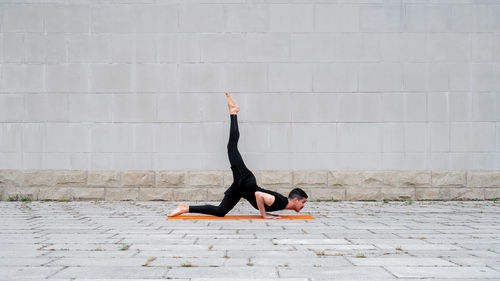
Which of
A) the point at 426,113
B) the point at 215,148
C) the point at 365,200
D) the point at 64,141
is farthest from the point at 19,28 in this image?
the point at 426,113

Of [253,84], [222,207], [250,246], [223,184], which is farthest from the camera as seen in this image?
[253,84]

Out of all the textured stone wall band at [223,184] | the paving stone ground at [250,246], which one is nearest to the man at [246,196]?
the paving stone ground at [250,246]

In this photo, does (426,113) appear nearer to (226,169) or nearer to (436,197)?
(436,197)

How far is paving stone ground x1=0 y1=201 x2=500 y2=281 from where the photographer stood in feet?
11.2

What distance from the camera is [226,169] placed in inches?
366

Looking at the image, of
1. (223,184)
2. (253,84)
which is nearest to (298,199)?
(223,184)

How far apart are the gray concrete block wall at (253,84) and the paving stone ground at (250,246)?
2.07m

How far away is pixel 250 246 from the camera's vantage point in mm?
4508

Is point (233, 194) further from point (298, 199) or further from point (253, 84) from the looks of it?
point (253, 84)

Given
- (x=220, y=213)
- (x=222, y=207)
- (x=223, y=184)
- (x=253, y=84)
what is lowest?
(x=220, y=213)

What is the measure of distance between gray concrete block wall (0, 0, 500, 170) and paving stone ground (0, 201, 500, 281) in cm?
207

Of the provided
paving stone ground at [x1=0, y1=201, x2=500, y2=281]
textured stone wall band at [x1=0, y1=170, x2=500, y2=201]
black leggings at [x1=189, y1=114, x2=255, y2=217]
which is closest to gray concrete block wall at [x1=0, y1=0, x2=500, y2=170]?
textured stone wall band at [x1=0, y1=170, x2=500, y2=201]

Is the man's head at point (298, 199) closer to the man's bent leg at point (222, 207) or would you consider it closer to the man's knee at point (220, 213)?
the man's bent leg at point (222, 207)

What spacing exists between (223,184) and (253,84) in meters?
2.31
